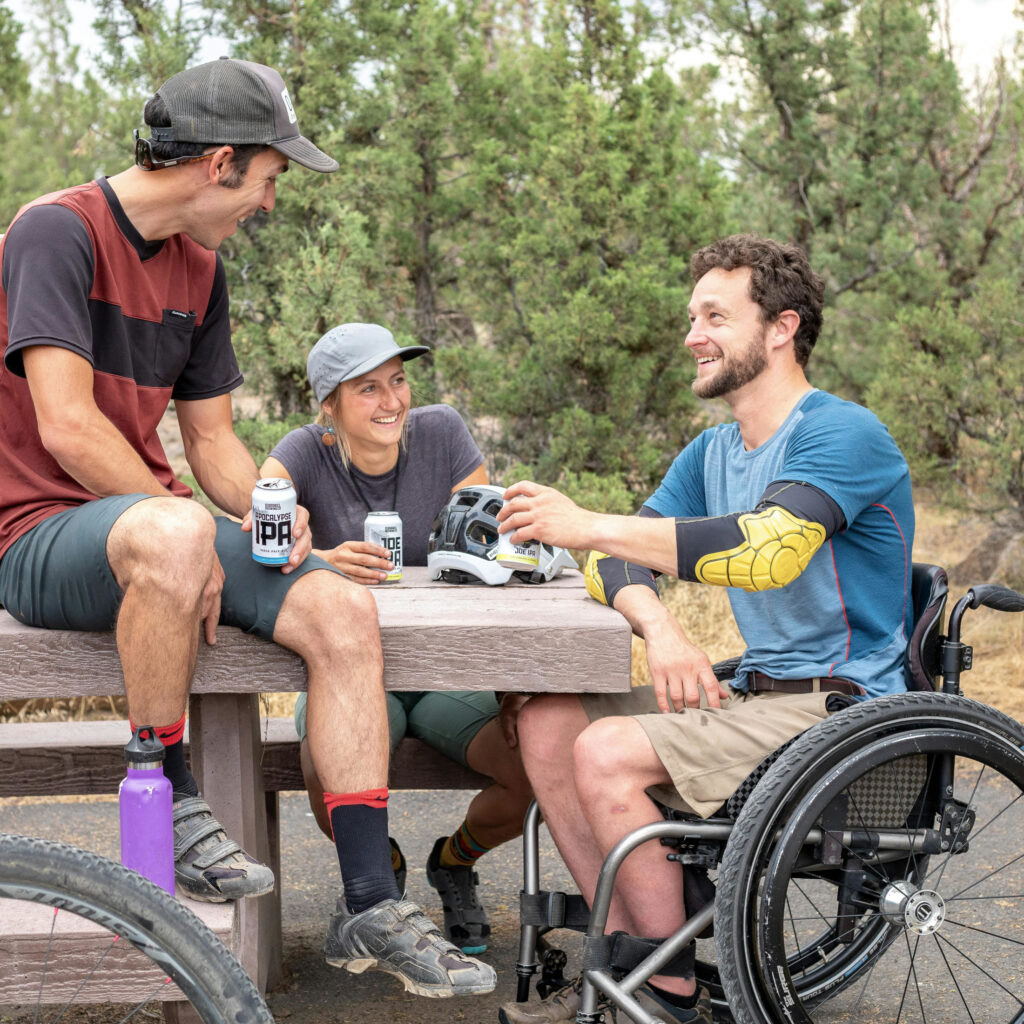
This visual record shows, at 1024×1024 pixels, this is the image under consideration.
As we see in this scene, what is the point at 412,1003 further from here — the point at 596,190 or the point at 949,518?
the point at 949,518

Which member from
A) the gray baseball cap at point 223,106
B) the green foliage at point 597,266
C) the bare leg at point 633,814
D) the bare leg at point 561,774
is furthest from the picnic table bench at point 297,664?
the green foliage at point 597,266

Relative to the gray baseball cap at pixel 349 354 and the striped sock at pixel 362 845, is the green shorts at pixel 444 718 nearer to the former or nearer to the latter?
the striped sock at pixel 362 845

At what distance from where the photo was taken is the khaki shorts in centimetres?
232

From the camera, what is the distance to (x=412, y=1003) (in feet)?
10.1

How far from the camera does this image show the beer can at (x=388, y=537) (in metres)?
2.88

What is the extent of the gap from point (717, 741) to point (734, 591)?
46cm

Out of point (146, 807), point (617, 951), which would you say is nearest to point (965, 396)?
point (617, 951)

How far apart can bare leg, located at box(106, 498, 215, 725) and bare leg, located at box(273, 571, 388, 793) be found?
0.64 ft

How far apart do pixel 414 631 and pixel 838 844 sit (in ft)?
2.75

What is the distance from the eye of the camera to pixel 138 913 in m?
1.69

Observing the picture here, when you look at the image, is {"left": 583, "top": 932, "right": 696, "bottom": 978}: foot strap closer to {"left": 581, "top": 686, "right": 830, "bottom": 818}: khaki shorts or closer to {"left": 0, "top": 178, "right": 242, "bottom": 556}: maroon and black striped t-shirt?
{"left": 581, "top": 686, "right": 830, "bottom": 818}: khaki shorts

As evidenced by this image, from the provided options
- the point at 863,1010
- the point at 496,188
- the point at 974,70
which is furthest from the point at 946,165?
the point at 863,1010

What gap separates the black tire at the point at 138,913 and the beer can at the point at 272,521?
2.53ft

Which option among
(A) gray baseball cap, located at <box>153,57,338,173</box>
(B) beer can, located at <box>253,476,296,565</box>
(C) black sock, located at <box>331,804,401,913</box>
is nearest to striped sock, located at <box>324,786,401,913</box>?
(C) black sock, located at <box>331,804,401,913</box>
